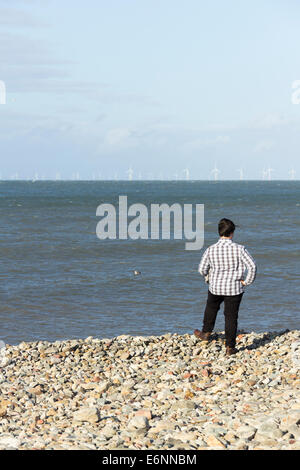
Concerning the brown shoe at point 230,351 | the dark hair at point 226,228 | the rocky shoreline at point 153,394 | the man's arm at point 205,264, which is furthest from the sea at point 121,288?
the dark hair at point 226,228

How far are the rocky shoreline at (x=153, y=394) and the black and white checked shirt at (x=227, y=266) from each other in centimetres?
103

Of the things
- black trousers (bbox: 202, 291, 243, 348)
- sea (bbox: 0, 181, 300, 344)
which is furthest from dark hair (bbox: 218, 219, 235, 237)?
sea (bbox: 0, 181, 300, 344)

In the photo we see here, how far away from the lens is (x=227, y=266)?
9055mm

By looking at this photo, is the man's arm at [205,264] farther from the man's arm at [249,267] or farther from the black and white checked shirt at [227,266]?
the man's arm at [249,267]

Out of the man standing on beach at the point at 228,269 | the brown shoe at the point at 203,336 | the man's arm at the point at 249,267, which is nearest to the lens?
the man's arm at the point at 249,267

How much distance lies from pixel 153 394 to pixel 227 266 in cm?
222

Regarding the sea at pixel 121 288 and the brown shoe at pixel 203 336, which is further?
the sea at pixel 121 288

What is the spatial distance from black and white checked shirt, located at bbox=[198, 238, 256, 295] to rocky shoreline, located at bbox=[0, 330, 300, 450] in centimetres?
103

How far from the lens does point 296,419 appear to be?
6.25 m

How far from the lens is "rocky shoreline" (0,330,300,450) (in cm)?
607

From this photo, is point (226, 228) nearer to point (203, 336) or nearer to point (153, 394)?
point (203, 336)

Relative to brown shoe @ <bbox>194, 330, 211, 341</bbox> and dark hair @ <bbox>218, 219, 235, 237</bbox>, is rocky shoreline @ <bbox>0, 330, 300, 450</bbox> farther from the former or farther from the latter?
dark hair @ <bbox>218, 219, 235, 237</bbox>

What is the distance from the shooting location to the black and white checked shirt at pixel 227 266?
29.6 ft
